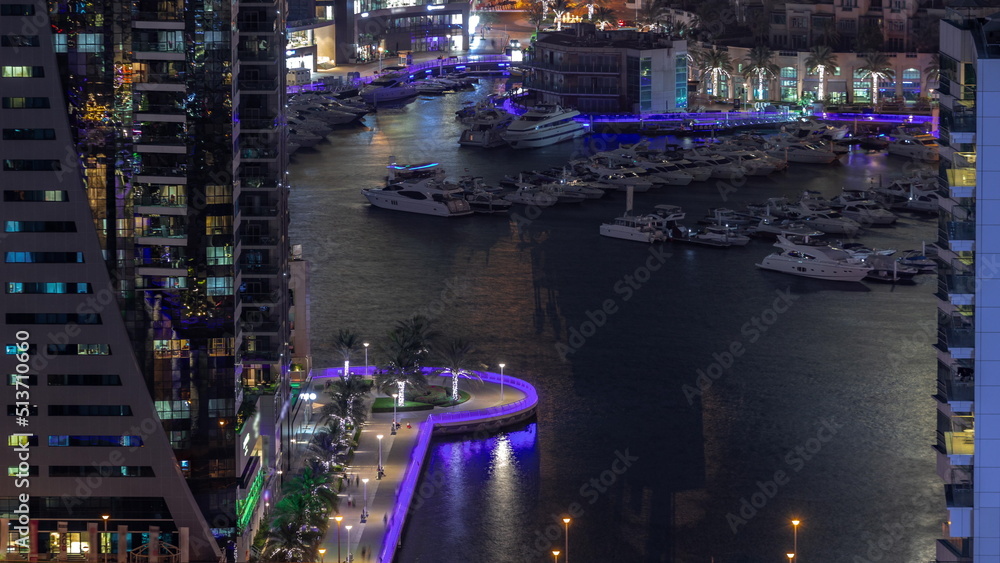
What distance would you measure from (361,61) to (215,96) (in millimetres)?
90372

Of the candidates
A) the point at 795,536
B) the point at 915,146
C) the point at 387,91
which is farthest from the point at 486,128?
the point at 795,536

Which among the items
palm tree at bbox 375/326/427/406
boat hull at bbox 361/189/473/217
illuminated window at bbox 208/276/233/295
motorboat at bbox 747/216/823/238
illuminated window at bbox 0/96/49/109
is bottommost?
palm tree at bbox 375/326/427/406

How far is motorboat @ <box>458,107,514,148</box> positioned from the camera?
102062 millimetres

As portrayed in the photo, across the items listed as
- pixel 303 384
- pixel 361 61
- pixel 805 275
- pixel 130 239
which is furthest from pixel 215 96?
pixel 361 61

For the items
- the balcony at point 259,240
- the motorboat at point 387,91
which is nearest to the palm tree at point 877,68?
the motorboat at point 387,91

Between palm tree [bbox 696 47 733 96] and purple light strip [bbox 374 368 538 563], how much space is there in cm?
6122

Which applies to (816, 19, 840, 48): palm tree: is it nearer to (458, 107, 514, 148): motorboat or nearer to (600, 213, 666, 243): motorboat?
(458, 107, 514, 148): motorboat

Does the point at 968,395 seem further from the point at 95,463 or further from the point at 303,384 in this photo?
the point at 303,384

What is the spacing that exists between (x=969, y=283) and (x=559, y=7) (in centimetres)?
11653

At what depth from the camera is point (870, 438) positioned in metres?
51.9

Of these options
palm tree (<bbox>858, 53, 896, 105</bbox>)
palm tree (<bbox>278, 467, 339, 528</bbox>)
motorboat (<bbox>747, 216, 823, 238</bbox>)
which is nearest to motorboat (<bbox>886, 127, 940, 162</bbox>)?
palm tree (<bbox>858, 53, 896, 105</bbox>)

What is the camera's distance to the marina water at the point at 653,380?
1795 inches

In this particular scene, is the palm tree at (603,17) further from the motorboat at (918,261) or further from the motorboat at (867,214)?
the motorboat at (918,261)

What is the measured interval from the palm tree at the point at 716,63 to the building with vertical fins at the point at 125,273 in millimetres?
75195
